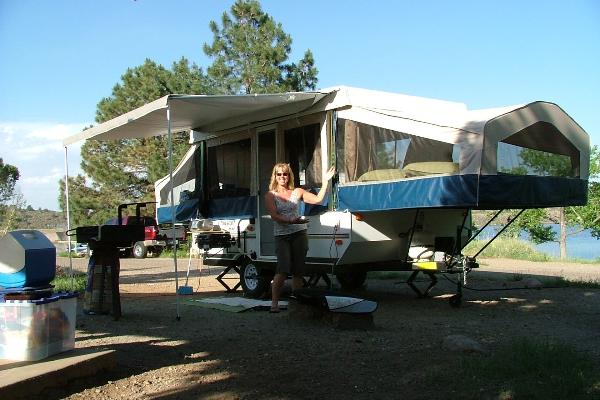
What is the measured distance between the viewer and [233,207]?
9.64m

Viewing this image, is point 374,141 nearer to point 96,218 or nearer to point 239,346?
point 239,346

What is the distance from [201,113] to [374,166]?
2.73 meters

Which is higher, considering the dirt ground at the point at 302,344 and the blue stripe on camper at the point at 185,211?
the blue stripe on camper at the point at 185,211

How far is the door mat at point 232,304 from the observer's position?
7.67 metres

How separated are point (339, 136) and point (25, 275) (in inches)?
179

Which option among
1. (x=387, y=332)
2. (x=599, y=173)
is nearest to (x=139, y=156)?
(x=599, y=173)

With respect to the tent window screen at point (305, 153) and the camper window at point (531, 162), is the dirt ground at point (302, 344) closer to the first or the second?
the camper window at point (531, 162)

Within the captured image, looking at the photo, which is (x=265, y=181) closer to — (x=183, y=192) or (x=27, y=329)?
(x=183, y=192)

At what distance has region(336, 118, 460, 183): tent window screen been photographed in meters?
6.99

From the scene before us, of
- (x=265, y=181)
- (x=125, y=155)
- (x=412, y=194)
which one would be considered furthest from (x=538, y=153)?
(x=125, y=155)

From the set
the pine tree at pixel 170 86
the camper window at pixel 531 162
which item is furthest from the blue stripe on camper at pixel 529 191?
the pine tree at pixel 170 86

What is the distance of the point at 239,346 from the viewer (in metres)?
5.47

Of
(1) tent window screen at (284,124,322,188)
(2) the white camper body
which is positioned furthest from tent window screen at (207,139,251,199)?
(1) tent window screen at (284,124,322,188)

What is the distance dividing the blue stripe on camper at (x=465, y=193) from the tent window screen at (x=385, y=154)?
0.18m
